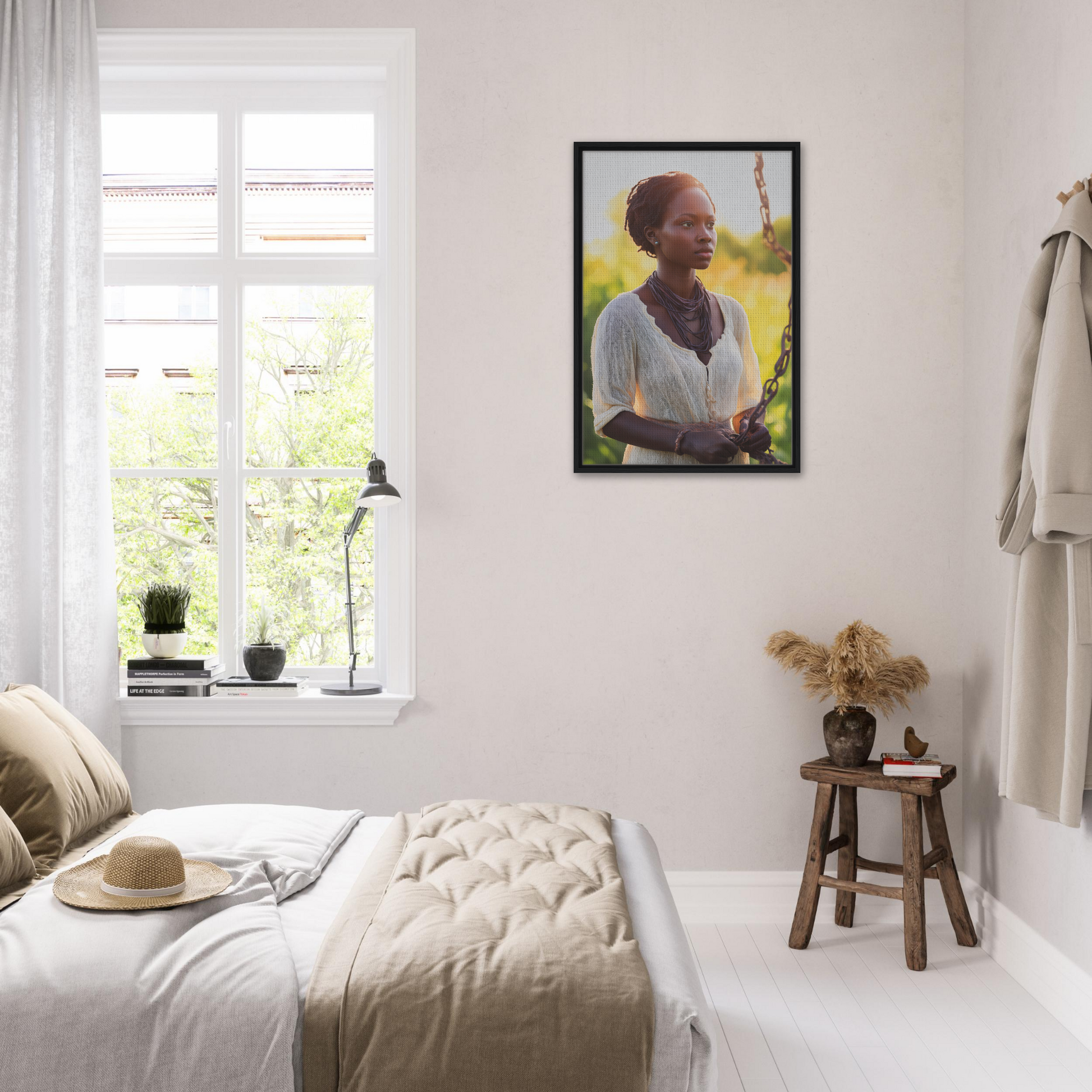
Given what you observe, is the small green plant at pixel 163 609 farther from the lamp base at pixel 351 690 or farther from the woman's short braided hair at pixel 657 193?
the woman's short braided hair at pixel 657 193

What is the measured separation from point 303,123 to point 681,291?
139 cm

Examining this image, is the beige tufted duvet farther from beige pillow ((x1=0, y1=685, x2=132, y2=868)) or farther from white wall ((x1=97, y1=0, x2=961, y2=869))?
white wall ((x1=97, y1=0, x2=961, y2=869))

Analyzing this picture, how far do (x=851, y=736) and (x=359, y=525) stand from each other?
63.7 inches

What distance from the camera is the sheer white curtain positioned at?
2.89m

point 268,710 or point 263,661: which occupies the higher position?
→ point 263,661

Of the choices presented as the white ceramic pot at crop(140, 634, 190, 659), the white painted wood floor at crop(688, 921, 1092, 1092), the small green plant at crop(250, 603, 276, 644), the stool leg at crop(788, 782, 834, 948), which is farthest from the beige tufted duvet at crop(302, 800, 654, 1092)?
the white ceramic pot at crop(140, 634, 190, 659)

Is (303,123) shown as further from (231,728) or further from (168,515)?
(231,728)

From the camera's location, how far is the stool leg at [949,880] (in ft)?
8.95

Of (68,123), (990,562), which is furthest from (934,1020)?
(68,123)

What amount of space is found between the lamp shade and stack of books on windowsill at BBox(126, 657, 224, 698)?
75 centimetres

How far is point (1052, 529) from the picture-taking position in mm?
2059

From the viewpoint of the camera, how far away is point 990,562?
2.79m

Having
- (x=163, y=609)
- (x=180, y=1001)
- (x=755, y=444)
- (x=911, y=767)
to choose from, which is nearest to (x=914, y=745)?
(x=911, y=767)

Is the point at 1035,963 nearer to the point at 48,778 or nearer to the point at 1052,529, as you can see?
the point at 1052,529
